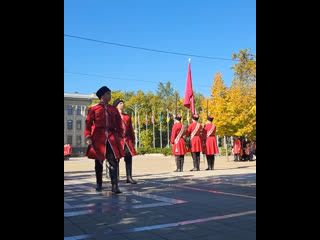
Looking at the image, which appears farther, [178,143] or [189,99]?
[189,99]

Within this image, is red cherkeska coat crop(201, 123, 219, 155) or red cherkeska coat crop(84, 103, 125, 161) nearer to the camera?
red cherkeska coat crop(84, 103, 125, 161)

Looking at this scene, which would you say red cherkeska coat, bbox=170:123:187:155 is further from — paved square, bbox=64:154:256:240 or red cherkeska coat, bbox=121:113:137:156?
paved square, bbox=64:154:256:240

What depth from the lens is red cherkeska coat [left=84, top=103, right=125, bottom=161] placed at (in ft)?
23.8

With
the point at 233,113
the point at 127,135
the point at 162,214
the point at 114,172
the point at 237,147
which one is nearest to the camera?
the point at 162,214

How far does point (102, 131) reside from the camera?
288 inches

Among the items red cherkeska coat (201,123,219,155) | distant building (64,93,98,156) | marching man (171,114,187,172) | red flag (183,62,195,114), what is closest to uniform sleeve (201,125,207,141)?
red cherkeska coat (201,123,219,155)

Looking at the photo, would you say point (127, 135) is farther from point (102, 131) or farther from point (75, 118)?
point (75, 118)

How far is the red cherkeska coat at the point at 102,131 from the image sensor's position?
725 centimetres

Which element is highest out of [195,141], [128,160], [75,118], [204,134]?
[75,118]

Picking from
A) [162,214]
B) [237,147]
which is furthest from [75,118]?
[162,214]
